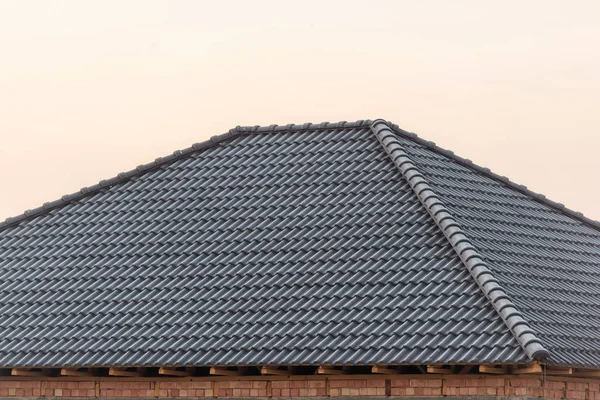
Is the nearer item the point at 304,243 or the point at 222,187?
the point at 304,243

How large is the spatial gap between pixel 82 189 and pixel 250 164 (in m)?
2.87

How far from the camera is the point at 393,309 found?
15961mm

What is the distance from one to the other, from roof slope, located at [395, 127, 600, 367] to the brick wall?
2.07ft

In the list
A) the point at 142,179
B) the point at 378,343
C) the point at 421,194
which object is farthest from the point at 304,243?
the point at 142,179

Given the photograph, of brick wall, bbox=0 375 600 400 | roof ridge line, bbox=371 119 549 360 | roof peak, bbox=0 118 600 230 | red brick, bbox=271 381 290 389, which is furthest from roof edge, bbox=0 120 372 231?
red brick, bbox=271 381 290 389

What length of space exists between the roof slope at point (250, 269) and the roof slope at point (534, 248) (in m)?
0.71

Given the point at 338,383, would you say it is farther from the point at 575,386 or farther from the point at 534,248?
the point at 534,248

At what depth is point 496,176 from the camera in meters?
20.8

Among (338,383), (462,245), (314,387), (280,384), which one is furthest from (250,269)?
(462,245)

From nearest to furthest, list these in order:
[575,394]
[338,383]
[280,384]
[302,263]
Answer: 1. [338,383]
2. [280,384]
3. [575,394]
4. [302,263]

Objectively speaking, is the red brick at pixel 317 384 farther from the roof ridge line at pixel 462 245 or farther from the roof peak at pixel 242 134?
the roof peak at pixel 242 134

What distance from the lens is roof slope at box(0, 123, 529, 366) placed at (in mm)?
15688

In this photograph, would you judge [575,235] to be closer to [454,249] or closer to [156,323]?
[454,249]

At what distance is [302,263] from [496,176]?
4.72 metres
